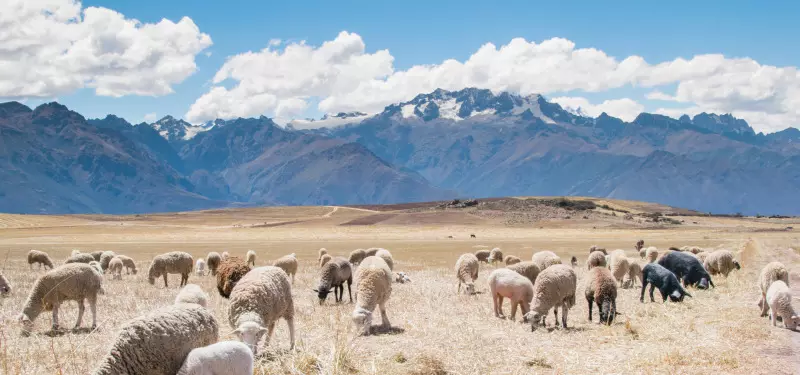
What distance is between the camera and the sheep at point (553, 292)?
16906 millimetres

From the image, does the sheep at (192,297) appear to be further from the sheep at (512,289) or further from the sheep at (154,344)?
the sheep at (512,289)

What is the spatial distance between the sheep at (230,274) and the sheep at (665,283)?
14.0 m

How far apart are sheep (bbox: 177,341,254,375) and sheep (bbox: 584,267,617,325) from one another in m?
11.5

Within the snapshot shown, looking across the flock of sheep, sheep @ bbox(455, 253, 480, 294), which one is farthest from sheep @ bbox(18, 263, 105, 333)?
sheep @ bbox(455, 253, 480, 294)

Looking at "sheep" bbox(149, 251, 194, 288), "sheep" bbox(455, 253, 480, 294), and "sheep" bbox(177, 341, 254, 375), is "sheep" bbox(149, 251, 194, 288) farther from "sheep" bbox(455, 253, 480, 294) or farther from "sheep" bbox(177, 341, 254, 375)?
"sheep" bbox(177, 341, 254, 375)

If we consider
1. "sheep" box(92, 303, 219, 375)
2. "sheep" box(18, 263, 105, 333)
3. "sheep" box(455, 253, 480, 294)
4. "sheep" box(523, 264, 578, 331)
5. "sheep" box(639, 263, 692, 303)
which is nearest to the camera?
"sheep" box(92, 303, 219, 375)

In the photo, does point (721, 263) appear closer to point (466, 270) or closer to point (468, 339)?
point (466, 270)

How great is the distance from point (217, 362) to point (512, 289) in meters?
11.0

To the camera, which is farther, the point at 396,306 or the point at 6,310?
the point at 396,306

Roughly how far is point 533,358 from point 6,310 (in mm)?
15660

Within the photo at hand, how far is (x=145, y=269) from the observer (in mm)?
36531

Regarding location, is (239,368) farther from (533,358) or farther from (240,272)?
(240,272)

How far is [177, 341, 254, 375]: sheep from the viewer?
890cm

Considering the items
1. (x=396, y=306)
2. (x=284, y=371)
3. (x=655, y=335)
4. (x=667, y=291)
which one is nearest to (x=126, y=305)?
(x=396, y=306)
